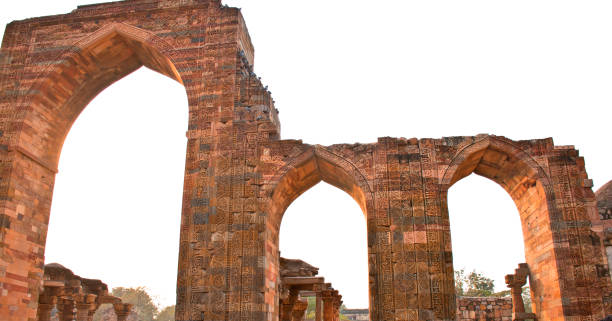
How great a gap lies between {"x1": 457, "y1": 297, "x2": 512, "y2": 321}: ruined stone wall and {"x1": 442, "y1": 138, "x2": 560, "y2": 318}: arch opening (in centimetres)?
421

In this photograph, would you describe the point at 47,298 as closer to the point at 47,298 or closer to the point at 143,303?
the point at 47,298

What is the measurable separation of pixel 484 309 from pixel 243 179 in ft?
28.7

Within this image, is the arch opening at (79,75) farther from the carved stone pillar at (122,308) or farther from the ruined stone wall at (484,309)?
the ruined stone wall at (484,309)

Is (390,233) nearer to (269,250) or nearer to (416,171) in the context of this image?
(416,171)

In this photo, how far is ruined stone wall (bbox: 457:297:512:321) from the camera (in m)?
14.6

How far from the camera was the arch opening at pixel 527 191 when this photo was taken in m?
9.80

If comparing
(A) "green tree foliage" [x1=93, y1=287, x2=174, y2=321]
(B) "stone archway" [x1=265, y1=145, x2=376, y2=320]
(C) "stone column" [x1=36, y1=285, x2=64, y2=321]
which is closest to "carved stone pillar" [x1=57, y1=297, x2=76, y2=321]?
(C) "stone column" [x1=36, y1=285, x2=64, y2=321]

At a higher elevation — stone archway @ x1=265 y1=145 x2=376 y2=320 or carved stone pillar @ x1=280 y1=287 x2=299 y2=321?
stone archway @ x1=265 y1=145 x2=376 y2=320

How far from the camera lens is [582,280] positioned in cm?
912

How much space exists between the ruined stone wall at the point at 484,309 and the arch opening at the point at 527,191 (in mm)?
4209

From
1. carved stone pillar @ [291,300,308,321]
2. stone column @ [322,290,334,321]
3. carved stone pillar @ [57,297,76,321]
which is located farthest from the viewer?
carved stone pillar @ [57,297,76,321]

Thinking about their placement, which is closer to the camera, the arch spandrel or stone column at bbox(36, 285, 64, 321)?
the arch spandrel

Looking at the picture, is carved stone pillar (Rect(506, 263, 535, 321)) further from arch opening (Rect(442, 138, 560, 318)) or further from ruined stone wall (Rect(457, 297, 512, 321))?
ruined stone wall (Rect(457, 297, 512, 321))

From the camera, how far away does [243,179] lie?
10.4 m
